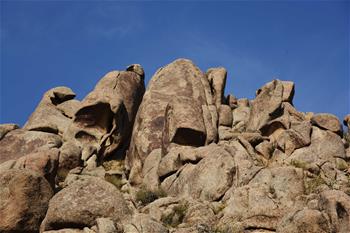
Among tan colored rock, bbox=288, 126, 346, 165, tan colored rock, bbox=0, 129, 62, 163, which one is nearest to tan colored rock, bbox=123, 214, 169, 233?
tan colored rock, bbox=288, 126, 346, 165

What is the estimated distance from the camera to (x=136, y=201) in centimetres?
3212

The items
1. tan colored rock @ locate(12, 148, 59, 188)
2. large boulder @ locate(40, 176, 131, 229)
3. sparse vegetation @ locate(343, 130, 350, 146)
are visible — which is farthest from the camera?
sparse vegetation @ locate(343, 130, 350, 146)

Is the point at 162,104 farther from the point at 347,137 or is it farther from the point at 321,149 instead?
the point at 347,137

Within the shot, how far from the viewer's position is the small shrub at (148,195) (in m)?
32.1

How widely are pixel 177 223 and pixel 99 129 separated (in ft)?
64.1

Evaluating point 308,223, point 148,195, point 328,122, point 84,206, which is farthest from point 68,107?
point 308,223

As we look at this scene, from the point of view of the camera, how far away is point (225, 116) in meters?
43.5

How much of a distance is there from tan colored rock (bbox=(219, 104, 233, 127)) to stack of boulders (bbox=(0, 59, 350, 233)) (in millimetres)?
114

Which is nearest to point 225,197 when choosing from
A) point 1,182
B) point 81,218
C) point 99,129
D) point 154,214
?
point 154,214

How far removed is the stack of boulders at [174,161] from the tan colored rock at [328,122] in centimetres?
9

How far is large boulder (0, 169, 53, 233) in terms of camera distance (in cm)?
2530

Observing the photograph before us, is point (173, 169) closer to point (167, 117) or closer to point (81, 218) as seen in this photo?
point (167, 117)

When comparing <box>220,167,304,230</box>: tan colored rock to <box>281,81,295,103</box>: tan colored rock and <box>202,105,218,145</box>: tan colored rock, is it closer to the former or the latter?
<box>202,105,218,145</box>: tan colored rock

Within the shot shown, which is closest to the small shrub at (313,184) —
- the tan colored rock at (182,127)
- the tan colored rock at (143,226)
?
the tan colored rock at (143,226)
